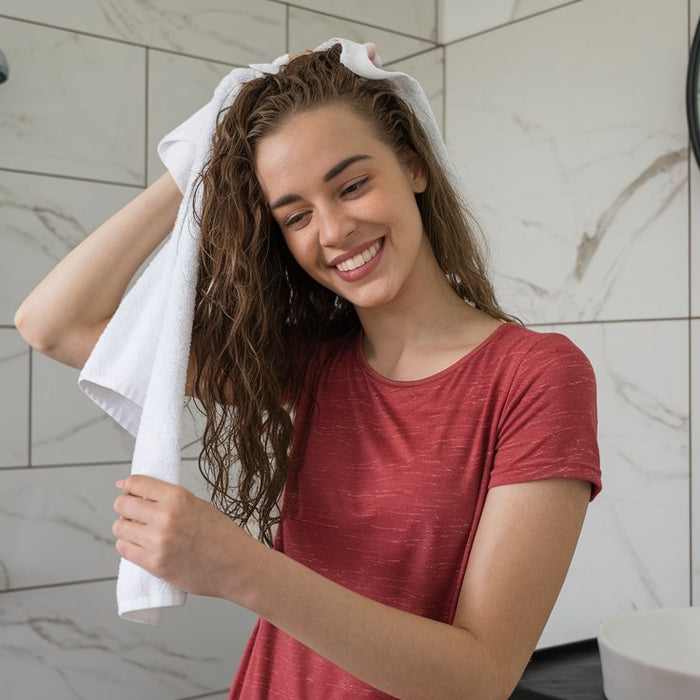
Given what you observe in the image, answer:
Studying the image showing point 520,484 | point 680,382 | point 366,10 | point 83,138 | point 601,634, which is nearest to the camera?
point 520,484

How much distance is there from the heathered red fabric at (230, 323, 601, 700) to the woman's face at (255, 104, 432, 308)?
0.13 m

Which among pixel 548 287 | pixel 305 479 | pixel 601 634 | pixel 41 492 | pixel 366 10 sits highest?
pixel 366 10

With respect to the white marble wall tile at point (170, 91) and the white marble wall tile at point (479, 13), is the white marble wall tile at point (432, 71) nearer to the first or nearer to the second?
the white marble wall tile at point (479, 13)

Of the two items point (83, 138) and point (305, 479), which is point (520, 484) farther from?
point (83, 138)

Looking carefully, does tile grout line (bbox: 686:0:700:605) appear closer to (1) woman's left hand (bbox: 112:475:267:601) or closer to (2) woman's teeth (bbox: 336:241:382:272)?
(2) woman's teeth (bbox: 336:241:382:272)

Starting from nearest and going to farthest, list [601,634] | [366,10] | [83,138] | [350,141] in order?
[350,141]
[601,634]
[83,138]
[366,10]

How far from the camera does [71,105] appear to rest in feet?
6.38

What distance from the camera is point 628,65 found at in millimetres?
1944

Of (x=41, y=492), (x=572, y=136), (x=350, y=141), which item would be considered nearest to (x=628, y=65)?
(x=572, y=136)

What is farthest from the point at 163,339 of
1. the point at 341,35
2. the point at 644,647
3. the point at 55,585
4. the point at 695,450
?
the point at 341,35

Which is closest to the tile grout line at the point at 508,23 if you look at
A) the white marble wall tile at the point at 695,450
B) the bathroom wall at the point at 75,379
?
the bathroom wall at the point at 75,379

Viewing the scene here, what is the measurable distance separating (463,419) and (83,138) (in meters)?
1.23

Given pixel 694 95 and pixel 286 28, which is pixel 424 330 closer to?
pixel 694 95

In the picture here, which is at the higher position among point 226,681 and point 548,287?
point 548,287
